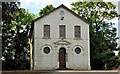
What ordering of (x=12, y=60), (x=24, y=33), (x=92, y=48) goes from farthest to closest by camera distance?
1. (x=24, y=33)
2. (x=12, y=60)
3. (x=92, y=48)

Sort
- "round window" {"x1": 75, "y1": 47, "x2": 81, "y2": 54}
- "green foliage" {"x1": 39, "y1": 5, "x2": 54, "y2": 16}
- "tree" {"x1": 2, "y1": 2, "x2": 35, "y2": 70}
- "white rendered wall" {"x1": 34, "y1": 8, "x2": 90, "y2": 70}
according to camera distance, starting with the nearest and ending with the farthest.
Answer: "white rendered wall" {"x1": 34, "y1": 8, "x2": 90, "y2": 70} < "round window" {"x1": 75, "y1": 47, "x2": 81, "y2": 54} < "tree" {"x1": 2, "y1": 2, "x2": 35, "y2": 70} < "green foliage" {"x1": 39, "y1": 5, "x2": 54, "y2": 16}

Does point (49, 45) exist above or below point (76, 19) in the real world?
below

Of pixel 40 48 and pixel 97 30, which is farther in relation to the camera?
pixel 97 30

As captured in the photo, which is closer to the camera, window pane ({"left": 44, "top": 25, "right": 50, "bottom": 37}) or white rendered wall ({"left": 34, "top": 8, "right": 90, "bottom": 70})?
white rendered wall ({"left": 34, "top": 8, "right": 90, "bottom": 70})

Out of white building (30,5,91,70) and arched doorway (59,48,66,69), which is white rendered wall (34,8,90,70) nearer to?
white building (30,5,91,70)

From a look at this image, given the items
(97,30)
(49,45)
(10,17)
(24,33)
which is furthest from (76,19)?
(24,33)

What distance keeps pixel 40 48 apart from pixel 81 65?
214 inches

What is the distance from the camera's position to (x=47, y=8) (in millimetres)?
44219

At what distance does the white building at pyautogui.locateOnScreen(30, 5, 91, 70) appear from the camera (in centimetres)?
2772

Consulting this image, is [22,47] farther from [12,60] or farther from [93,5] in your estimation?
[93,5]

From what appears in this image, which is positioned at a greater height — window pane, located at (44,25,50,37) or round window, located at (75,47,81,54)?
window pane, located at (44,25,50,37)

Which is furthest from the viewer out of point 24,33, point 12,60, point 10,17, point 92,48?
point 24,33

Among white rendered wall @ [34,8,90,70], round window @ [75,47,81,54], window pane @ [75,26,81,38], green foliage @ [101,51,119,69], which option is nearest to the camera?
white rendered wall @ [34,8,90,70]

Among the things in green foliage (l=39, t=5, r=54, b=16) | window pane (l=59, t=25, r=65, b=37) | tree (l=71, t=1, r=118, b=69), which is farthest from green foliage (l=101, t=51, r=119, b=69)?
green foliage (l=39, t=5, r=54, b=16)
